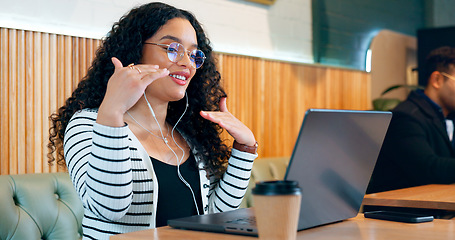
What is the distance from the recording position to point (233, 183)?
1.94 metres

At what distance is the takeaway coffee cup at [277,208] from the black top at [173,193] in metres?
0.86

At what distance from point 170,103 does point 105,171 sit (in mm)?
734

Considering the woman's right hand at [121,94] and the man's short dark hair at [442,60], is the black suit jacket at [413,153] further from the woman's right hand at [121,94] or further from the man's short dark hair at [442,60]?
the woman's right hand at [121,94]

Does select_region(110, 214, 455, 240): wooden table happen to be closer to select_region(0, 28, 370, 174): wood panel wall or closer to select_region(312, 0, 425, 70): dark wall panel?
select_region(0, 28, 370, 174): wood panel wall

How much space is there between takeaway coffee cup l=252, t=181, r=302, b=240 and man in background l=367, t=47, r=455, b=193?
7.21 feet

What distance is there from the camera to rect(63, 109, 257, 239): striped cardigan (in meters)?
1.51

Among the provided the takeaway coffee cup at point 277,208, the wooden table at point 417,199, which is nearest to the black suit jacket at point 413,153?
the wooden table at point 417,199

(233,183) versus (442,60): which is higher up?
(442,60)

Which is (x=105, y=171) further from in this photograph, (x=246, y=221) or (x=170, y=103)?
(x=170, y=103)

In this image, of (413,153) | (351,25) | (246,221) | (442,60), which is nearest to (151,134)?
(246,221)

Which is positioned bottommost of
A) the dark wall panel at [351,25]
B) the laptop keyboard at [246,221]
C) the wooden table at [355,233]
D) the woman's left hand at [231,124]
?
the wooden table at [355,233]

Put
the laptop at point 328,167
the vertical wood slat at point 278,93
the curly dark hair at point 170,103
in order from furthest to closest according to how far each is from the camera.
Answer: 1. the vertical wood slat at point 278,93
2. the curly dark hair at point 170,103
3. the laptop at point 328,167

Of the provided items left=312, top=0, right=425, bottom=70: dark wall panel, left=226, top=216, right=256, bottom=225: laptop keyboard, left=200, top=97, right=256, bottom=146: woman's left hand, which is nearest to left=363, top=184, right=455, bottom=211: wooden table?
left=200, top=97, right=256, bottom=146: woman's left hand

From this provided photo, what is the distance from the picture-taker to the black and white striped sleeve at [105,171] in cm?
150
